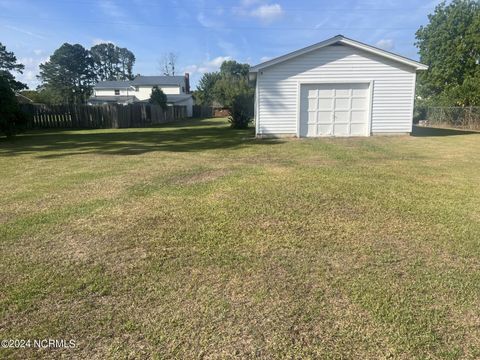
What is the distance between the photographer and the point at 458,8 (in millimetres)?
35531

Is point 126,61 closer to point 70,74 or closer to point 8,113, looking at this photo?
point 70,74

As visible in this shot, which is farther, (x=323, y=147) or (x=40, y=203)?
(x=323, y=147)

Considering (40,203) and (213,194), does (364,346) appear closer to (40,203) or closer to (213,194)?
(213,194)

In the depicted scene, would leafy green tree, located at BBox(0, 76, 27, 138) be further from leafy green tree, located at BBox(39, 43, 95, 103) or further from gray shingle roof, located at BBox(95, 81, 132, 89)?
leafy green tree, located at BBox(39, 43, 95, 103)


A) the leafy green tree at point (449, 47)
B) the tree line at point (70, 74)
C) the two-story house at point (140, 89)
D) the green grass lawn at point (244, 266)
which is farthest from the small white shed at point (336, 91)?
the tree line at point (70, 74)

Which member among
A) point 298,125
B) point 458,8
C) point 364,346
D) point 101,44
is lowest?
point 364,346

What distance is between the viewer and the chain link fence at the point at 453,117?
69.1ft

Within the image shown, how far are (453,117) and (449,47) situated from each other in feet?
52.9

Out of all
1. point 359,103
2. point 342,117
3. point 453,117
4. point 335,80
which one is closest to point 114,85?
point 453,117

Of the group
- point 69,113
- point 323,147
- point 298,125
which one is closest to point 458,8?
point 298,125

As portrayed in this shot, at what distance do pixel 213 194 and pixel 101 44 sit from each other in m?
107

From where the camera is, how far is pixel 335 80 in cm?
1397

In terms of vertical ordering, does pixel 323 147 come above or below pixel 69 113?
below

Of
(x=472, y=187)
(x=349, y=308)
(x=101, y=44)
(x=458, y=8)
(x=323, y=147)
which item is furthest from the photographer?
(x=101, y=44)
